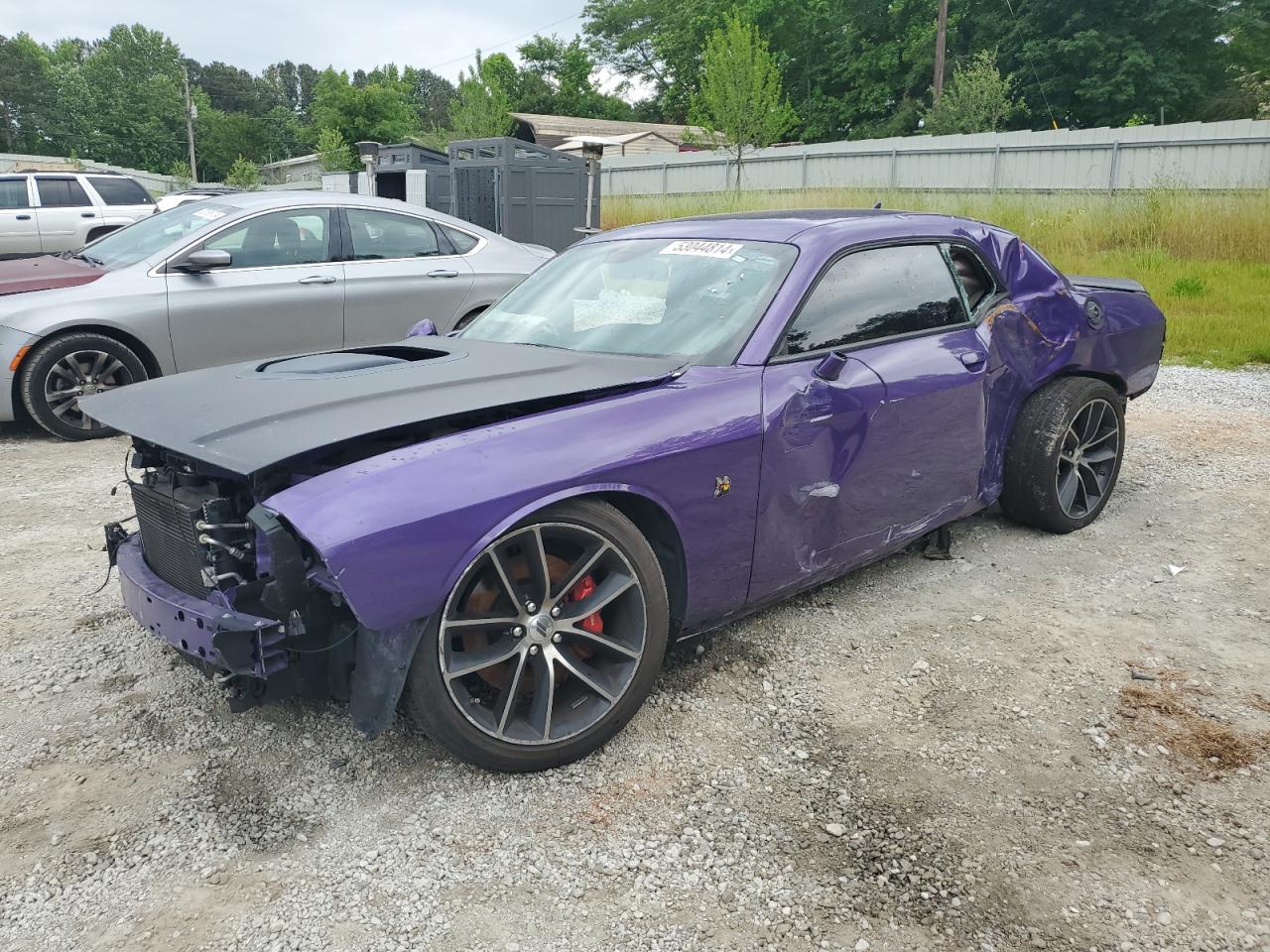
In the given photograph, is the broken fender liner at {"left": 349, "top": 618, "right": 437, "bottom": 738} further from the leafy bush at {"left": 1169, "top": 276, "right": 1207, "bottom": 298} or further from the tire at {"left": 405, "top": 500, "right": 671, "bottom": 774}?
the leafy bush at {"left": 1169, "top": 276, "right": 1207, "bottom": 298}

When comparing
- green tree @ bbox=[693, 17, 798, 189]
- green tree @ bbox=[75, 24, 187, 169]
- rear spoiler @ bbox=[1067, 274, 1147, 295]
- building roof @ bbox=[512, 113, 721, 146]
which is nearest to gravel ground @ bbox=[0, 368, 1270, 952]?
rear spoiler @ bbox=[1067, 274, 1147, 295]

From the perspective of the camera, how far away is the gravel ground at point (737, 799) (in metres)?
2.29

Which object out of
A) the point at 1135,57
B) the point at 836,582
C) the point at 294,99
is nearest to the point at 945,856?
the point at 836,582

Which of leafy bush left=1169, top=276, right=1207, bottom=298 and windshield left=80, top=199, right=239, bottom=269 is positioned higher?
windshield left=80, top=199, right=239, bottom=269

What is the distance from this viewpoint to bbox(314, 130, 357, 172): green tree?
2174 inches

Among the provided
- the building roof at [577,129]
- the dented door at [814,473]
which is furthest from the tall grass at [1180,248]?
the building roof at [577,129]

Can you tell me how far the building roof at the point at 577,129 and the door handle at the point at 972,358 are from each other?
41.3 m

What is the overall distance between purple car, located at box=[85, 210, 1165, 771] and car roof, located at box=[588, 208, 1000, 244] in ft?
0.06

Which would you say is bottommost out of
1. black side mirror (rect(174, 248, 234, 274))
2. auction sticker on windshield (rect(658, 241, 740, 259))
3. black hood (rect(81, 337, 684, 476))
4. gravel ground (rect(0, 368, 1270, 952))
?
gravel ground (rect(0, 368, 1270, 952))

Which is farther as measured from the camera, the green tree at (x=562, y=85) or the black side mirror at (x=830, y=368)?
the green tree at (x=562, y=85)

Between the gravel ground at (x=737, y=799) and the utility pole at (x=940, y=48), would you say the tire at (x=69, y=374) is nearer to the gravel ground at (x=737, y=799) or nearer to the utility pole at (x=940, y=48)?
the gravel ground at (x=737, y=799)

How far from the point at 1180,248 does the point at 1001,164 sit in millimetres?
9547

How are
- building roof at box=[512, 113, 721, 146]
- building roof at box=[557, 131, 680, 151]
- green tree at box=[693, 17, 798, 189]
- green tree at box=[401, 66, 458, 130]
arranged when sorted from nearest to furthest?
green tree at box=[693, 17, 798, 189] < building roof at box=[557, 131, 680, 151] < building roof at box=[512, 113, 721, 146] < green tree at box=[401, 66, 458, 130]

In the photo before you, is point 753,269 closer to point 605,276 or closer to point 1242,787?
point 605,276
